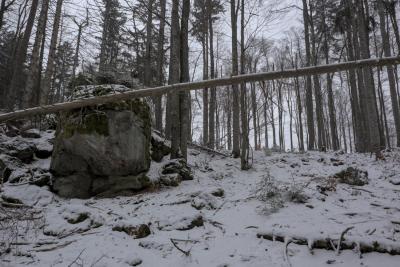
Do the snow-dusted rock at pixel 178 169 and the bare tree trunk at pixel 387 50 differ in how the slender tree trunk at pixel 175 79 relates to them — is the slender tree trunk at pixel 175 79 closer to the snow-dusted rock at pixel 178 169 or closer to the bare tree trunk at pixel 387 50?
the snow-dusted rock at pixel 178 169

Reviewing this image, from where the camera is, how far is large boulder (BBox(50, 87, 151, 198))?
640 centimetres

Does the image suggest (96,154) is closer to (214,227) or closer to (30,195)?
A: (30,195)

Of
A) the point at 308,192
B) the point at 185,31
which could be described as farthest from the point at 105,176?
the point at 185,31

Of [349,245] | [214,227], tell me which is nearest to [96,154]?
[214,227]

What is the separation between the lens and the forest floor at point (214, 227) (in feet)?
12.2

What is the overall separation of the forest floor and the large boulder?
407 millimetres

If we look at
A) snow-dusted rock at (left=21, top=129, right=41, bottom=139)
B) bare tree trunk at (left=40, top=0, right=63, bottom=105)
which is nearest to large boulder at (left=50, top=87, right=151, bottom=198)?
snow-dusted rock at (left=21, top=129, right=41, bottom=139)

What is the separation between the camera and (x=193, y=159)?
9.88 meters

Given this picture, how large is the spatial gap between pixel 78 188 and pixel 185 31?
5.81 metres

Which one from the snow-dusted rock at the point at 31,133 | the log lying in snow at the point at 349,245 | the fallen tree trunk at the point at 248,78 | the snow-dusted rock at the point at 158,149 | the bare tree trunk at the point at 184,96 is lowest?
the log lying in snow at the point at 349,245

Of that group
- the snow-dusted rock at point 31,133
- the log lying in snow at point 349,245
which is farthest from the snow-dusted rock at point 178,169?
the log lying in snow at point 349,245

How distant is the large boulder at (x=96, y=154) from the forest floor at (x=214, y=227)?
0.41 metres

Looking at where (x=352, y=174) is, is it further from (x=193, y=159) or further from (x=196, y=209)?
(x=193, y=159)

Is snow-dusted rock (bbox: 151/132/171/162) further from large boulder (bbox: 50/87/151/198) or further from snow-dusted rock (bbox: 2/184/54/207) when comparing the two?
snow-dusted rock (bbox: 2/184/54/207)
